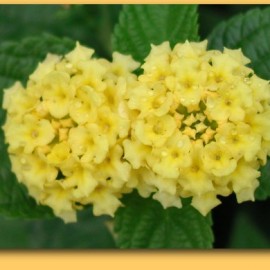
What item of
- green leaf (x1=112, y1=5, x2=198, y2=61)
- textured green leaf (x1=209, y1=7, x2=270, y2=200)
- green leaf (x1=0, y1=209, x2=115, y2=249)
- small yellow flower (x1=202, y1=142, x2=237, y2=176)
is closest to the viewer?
small yellow flower (x1=202, y1=142, x2=237, y2=176)

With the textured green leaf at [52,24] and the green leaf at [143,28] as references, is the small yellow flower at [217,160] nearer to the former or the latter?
the green leaf at [143,28]

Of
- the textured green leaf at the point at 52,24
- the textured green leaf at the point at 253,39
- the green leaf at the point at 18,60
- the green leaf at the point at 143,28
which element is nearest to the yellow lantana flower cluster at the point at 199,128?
the textured green leaf at the point at 253,39

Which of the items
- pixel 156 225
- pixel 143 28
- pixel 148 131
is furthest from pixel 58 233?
pixel 148 131

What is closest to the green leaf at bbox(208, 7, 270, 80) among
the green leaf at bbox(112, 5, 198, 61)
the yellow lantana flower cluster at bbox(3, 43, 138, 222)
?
the green leaf at bbox(112, 5, 198, 61)

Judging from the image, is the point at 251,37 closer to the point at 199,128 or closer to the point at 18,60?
the point at 199,128

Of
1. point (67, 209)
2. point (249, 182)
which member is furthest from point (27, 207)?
point (249, 182)

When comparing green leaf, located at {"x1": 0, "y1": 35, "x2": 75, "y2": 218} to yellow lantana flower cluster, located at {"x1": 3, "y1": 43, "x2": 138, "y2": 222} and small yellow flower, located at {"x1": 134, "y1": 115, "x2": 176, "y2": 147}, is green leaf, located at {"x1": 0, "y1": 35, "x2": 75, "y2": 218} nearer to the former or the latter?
yellow lantana flower cluster, located at {"x1": 3, "y1": 43, "x2": 138, "y2": 222}
